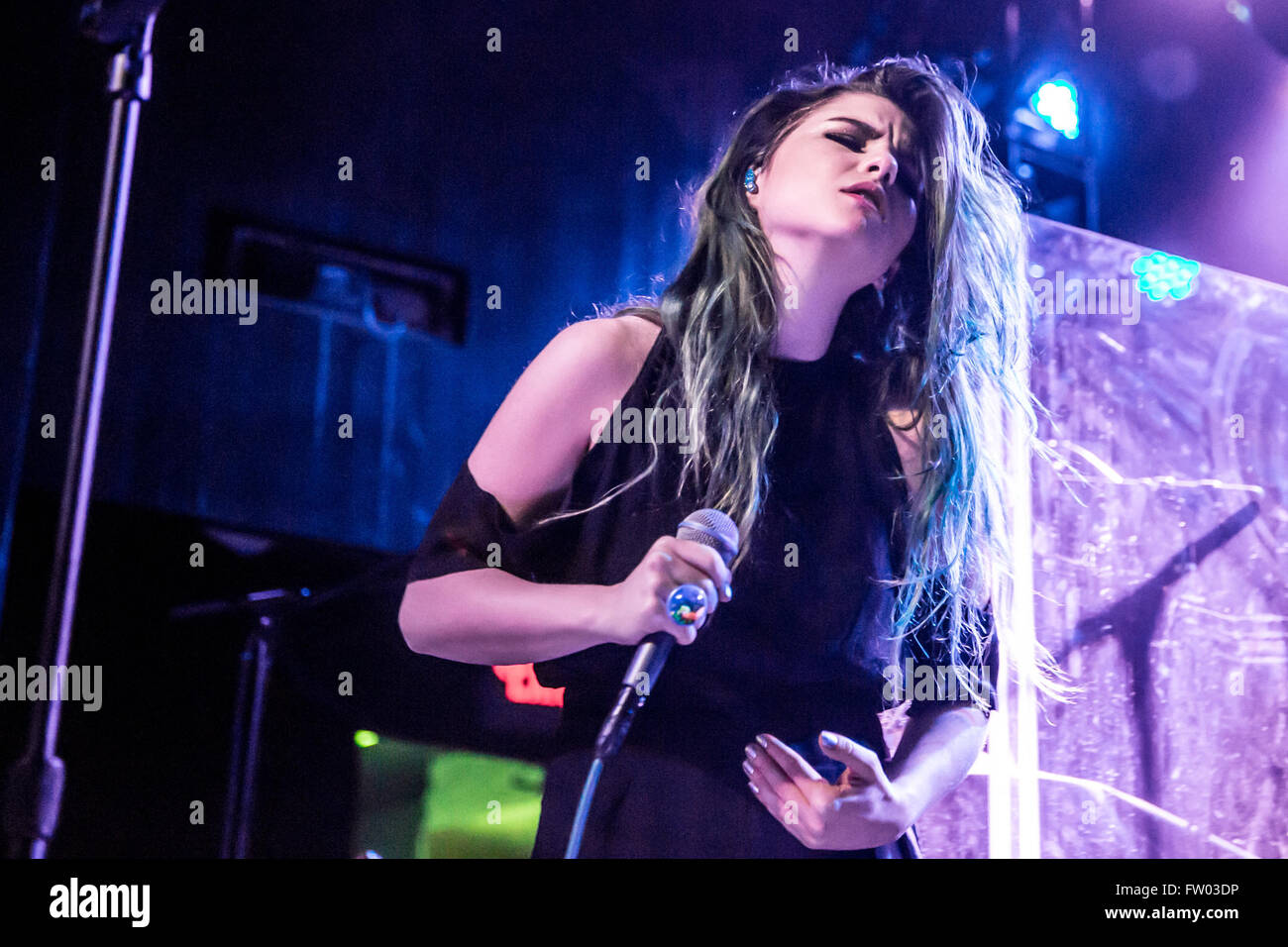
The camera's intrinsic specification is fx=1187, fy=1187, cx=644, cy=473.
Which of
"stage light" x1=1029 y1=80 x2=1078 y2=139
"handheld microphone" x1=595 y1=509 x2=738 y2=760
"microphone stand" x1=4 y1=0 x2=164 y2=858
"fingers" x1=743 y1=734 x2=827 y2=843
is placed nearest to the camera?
"handheld microphone" x1=595 y1=509 x2=738 y2=760

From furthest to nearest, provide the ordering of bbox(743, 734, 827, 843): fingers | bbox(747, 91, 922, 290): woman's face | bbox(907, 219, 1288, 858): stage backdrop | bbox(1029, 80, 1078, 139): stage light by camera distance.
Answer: bbox(1029, 80, 1078, 139): stage light → bbox(907, 219, 1288, 858): stage backdrop → bbox(747, 91, 922, 290): woman's face → bbox(743, 734, 827, 843): fingers

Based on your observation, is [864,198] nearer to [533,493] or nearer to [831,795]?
[533,493]

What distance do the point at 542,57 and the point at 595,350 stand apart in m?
0.62

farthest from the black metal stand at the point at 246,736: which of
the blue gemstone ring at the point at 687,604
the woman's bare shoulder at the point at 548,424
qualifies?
the blue gemstone ring at the point at 687,604

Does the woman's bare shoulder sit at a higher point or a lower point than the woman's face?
lower

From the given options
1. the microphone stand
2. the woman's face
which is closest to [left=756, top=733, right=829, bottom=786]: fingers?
the woman's face

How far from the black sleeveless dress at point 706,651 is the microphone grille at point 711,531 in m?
0.12

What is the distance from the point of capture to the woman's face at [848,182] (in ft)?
5.45

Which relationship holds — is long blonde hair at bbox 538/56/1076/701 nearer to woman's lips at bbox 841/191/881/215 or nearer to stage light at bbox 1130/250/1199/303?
woman's lips at bbox 841/191/881/215

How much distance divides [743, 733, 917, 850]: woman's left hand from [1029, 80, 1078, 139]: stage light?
1.26 meters

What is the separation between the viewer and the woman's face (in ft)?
5.45

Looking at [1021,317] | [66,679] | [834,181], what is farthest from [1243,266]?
[66,679]
